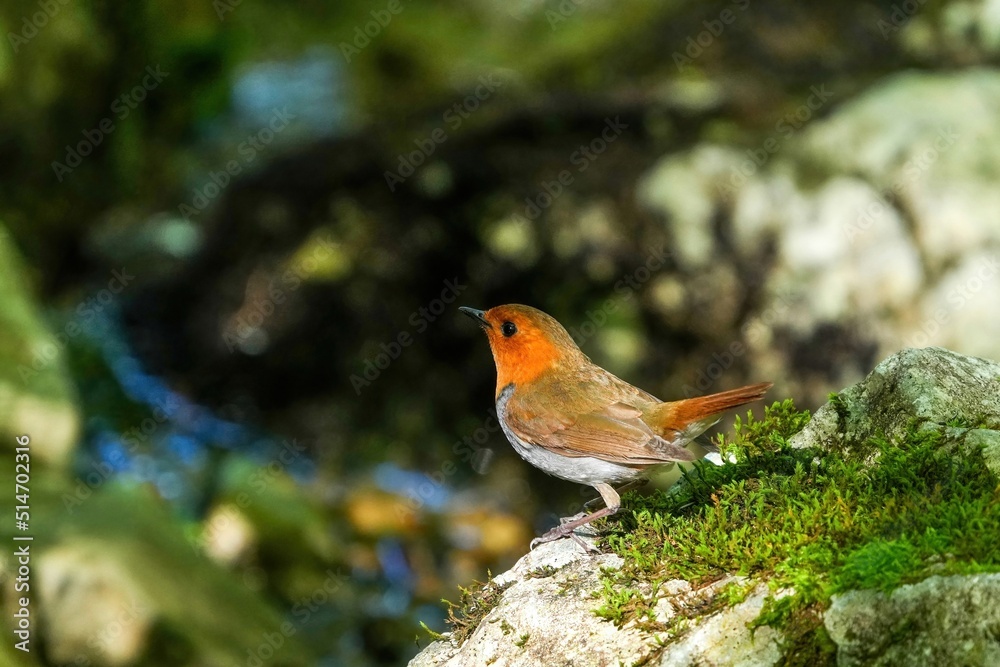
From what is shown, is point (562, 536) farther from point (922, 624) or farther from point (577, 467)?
point (922, 624)

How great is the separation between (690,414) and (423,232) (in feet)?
20.3

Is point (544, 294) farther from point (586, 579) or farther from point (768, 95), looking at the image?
point (586, 579)

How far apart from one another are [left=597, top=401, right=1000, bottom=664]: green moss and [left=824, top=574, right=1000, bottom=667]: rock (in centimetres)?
4

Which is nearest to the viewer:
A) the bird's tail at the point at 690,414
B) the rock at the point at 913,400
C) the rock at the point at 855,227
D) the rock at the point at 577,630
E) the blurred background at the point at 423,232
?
the rock at the point at 577,630

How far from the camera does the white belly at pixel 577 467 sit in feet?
12.7

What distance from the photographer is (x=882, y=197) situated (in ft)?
27.2

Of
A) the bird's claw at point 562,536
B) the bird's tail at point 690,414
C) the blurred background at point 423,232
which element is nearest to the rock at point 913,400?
the bird's tail at point 690,414

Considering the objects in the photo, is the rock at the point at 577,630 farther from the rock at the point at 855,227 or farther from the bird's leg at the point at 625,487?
the rock at the point at 855,227

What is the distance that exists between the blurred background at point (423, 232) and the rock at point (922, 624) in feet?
16.4

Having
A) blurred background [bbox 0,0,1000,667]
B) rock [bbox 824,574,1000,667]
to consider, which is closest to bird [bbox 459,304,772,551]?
rock [bbox 824,574,1000,667]

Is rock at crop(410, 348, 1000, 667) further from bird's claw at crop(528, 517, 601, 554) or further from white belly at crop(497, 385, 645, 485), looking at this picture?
white belly at crop(497, 385, 645, 485)

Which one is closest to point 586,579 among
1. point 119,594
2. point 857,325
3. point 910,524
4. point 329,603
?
point 910,524

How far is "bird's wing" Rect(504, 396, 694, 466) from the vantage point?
376cm

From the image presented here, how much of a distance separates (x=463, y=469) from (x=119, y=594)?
4380mm
